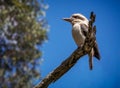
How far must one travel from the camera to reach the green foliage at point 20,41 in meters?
4.70

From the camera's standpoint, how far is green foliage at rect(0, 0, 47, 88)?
470cm

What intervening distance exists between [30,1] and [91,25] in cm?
342

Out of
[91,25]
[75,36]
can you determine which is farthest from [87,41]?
[75,36]

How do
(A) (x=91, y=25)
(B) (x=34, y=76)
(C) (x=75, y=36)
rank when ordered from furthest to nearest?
(B) (x=34, y=76), (C) (x=75, y=36), (A) (x=91, y=25)

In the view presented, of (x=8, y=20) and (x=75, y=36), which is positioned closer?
(x=75, y=36)

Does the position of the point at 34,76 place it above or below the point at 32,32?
below

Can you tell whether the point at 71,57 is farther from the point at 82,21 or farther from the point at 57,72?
the point at 82,21

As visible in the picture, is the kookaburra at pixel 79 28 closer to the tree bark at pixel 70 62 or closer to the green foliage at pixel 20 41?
the tree bark at pixel 70 62

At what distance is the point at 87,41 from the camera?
1328 millimetres

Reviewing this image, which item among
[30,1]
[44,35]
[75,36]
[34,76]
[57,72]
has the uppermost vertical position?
[30,1]

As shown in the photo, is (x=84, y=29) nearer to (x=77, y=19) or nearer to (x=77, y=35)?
(x=77, y=35)

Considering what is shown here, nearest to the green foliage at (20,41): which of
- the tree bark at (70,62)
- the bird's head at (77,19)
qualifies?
the bird's head at (77,19)

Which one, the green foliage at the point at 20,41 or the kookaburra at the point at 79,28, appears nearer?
the kookaburra at the point at 79,28

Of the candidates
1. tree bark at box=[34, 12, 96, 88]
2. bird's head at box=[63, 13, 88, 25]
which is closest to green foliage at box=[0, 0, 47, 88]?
bird's head at box=[63, 13, 88, 25]
